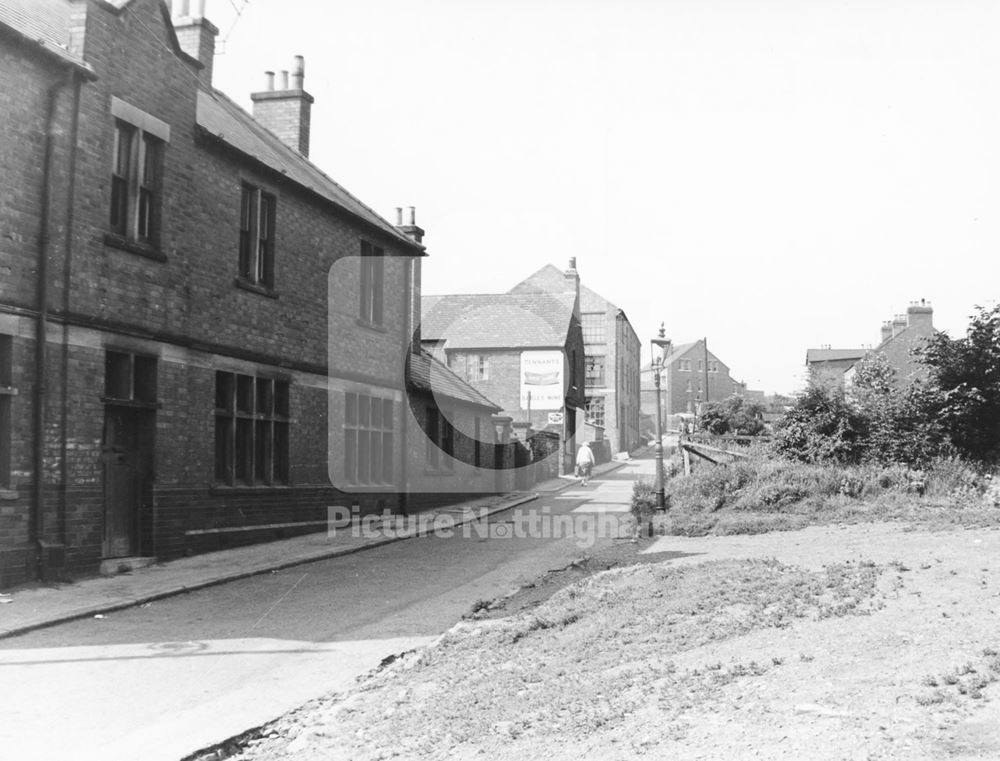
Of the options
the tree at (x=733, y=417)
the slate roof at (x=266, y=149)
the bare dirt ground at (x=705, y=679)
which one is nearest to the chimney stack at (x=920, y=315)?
the tree at (x=733, y=417)

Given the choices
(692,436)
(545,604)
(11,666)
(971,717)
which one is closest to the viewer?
(971,717)

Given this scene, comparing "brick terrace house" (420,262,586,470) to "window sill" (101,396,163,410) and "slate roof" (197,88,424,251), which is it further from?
"window sill" (101,396,163,410)

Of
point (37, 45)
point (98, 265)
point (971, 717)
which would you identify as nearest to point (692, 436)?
point (98, 265)

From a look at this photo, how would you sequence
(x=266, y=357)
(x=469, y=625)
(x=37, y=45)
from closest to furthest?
1. (x=469, y=625)
2. (x=37, y=45)
3. (x=266, y=357)

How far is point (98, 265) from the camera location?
12.6 metres

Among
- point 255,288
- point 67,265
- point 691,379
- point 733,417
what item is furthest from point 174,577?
point 691,379

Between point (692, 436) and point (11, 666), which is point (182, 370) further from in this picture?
point (692, 436)

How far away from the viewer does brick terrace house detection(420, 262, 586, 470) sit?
50.1 meters

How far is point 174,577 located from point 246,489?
3.74 meters

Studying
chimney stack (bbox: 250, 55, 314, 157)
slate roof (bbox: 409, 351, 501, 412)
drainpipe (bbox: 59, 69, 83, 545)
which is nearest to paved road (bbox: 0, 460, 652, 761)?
drainpipe (bbox: 59, 69, 83, 545)

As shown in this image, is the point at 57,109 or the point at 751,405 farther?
the point at 751,405

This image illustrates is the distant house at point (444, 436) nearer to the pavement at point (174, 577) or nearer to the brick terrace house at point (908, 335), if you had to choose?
the pavement at point (174, 577)

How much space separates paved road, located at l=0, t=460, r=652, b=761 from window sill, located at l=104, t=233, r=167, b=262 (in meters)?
4.87

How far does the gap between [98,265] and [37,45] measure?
280 cm
